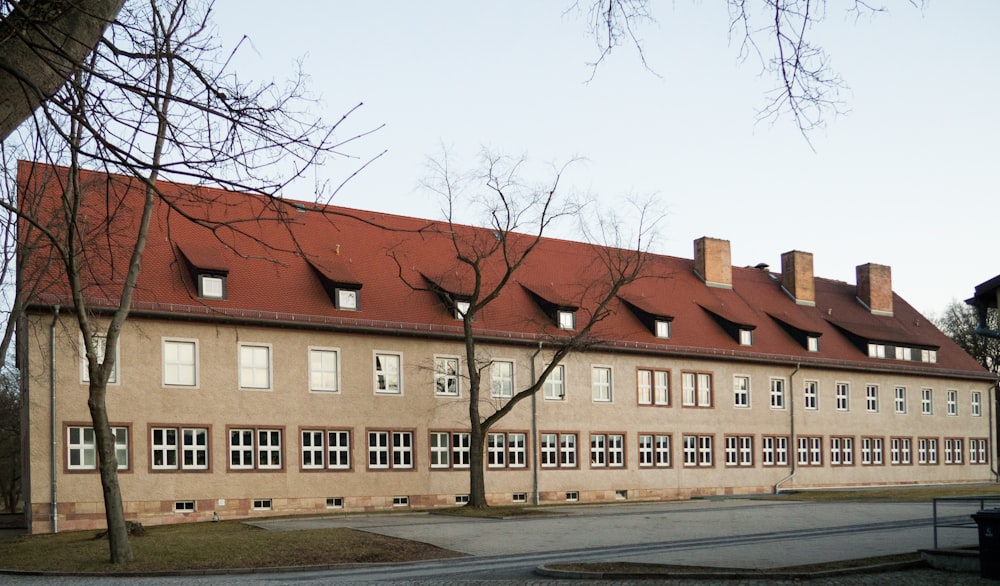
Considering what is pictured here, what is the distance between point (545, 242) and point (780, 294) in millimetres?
13298

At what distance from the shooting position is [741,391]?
148ft

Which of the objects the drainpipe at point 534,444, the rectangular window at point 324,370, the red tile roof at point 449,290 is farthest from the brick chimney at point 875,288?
the rectangular window at point 324,370

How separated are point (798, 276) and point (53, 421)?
116ft

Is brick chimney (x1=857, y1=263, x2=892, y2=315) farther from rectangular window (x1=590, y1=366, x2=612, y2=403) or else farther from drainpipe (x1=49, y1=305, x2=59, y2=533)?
drainpipe (x1=49, y1=305, x2=59, y2=533)

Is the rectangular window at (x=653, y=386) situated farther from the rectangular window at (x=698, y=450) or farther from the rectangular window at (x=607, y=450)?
the rectangular window at (x=698, y=450)

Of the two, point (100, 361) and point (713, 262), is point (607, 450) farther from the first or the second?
point (100, 361)

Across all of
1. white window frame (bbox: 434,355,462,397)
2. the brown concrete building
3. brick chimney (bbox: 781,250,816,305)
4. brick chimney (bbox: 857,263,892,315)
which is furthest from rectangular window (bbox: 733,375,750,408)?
white window frame (bbox: 434,355,462,397)

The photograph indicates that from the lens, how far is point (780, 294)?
5178 cm

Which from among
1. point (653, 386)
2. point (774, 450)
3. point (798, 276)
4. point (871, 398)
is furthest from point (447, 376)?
point (871, 398)

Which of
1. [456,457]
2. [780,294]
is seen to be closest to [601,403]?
[456,457]

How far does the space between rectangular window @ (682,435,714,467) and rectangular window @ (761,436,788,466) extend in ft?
10.2

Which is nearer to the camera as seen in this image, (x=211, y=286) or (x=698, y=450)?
(x=211, y=286)

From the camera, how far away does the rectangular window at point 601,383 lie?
4053 centimetres

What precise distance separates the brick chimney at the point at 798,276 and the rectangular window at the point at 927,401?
6818 mm
